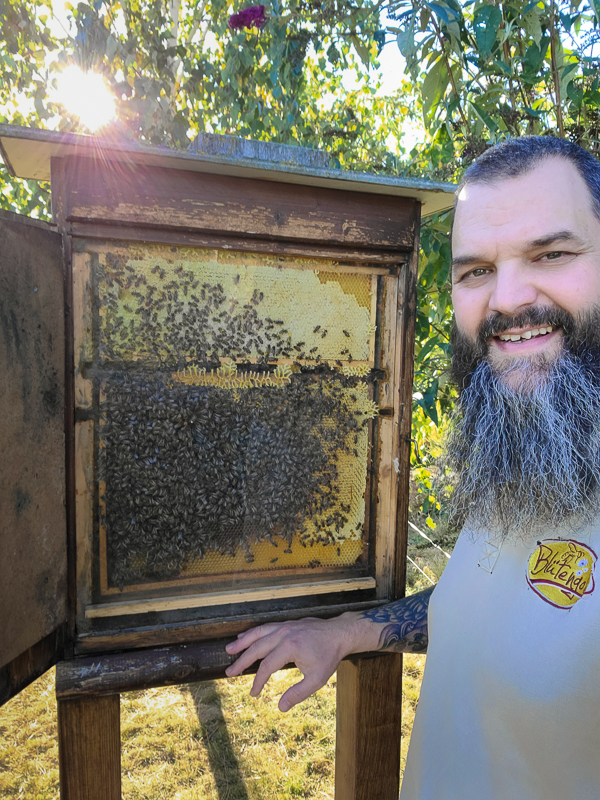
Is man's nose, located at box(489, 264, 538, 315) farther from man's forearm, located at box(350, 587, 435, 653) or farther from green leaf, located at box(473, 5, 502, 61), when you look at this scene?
green leaf, located at box(473, 5, 502, 61)

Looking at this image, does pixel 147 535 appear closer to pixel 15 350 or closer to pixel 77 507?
pixel 77 507

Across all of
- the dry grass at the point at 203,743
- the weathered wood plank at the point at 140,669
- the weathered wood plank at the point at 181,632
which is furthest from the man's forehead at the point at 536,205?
the dry grass at the point at 203,743

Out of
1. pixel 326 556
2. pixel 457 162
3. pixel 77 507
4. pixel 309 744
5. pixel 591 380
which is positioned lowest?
pixel 309 744

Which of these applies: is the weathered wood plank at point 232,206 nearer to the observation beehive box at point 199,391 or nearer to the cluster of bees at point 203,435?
the observation beehive box at point 199,391

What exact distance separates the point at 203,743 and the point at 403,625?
2.35 metres

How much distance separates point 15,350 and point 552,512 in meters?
1.63

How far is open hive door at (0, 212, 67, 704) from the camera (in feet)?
4.68

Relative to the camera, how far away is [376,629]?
1.93m

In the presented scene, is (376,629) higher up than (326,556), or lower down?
lower down

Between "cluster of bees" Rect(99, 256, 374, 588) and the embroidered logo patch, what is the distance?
30.8 inches

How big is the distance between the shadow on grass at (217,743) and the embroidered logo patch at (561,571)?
265cm

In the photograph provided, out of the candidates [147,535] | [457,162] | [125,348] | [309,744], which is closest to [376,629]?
[147,535]

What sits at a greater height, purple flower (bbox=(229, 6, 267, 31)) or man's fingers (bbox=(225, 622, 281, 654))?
purple flower (bbox=(229, 6, 267, 31))

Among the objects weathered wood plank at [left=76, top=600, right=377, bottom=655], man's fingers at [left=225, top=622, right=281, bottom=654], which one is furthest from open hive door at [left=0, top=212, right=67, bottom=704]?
man's fingers at [left=225, top=622, right=281, bottom=654]
